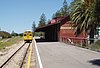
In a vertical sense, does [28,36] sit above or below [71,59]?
above

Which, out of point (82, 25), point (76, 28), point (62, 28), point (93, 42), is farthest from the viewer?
point (62, 28)

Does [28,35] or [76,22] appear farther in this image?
[28,35]

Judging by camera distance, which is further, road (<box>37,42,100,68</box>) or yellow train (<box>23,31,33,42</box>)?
yellow train (<box>23,31,33,42</box>)

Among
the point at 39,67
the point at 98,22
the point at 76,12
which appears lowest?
the point at 39,67

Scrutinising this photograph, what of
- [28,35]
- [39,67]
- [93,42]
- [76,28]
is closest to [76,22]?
[76,28]

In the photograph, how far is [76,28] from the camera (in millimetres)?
44125

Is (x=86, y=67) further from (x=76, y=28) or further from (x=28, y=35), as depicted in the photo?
(x=28, y=35)

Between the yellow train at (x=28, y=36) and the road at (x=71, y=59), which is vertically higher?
→ the yellow train at (x=28, y=36)

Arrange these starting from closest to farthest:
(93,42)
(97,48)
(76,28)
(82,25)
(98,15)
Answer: (98,15) → (97,48) → (93,42) → (82,25) → (76,28)

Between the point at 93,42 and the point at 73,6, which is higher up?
the point at 73,6

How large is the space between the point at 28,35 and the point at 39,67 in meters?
48.7

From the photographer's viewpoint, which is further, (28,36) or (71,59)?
(28,36)

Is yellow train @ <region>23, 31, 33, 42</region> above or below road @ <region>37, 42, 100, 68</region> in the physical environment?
above

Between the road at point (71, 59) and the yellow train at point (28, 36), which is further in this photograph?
the yellow train at point (28, 36)
